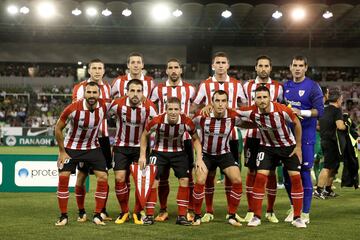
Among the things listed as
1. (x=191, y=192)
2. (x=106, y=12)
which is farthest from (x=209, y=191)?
(x=106, y=12)

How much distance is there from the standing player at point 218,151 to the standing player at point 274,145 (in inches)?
9.9

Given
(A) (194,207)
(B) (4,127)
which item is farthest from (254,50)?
(A) (194,207)

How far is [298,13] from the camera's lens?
90.6ft

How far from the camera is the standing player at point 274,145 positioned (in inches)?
283

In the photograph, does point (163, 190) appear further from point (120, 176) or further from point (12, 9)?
point (12, 9)

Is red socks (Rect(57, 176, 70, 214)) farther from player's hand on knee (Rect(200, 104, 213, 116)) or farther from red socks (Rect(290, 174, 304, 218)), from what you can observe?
red socks (Rect(290, 174, 304, 218))

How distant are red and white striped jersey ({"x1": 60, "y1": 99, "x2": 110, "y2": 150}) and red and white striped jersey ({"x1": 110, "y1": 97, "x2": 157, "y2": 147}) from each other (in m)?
0.21

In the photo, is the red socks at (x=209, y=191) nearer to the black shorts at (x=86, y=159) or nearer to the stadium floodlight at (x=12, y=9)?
the black shorts at (x=86, y=159)

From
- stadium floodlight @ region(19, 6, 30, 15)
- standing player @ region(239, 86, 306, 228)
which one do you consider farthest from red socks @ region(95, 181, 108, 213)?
stadium floodlight @ region(19, 6, 30, 15)

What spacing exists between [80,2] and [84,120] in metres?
21.2

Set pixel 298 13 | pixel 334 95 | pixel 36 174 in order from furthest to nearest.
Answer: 1. pixel 298 13
2. pixel 36 174
3. pixel 334 95

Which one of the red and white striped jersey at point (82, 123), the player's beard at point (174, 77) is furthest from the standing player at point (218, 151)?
the red and white striped jersey at point (82, 123)

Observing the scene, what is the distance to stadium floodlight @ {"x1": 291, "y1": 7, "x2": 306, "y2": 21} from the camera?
27370 millimetres

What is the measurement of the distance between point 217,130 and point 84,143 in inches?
70.7
